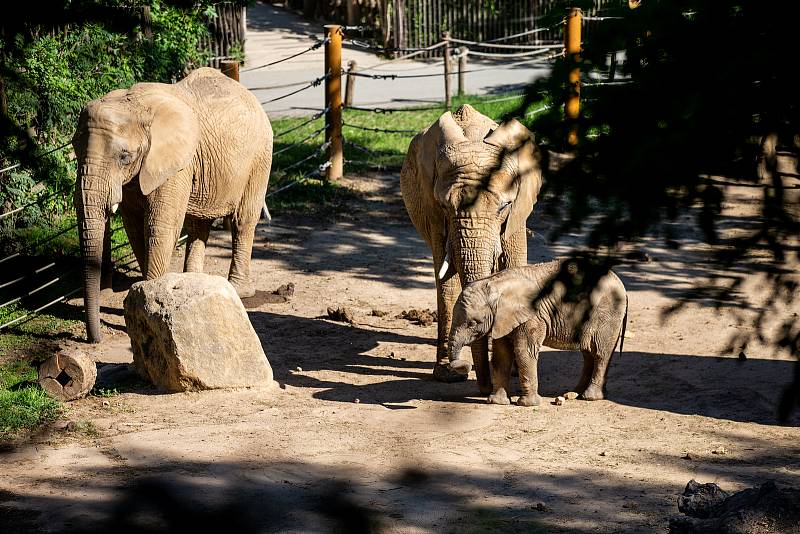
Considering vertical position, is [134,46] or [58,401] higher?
[134,46]

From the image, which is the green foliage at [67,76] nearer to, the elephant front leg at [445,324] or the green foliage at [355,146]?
the green foliage at [355,146]

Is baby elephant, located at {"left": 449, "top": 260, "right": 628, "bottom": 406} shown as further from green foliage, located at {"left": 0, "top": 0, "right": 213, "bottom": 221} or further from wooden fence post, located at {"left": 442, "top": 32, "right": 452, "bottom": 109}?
wooden fence post, located at {"left": 442, "top": 32, "right": 452, "bottom": 109}

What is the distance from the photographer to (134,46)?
1273cm

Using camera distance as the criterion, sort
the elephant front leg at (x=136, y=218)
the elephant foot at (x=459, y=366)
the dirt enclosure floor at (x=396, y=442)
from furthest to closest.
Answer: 1. the elephant front leg at (x=136, y=218)
2. the elephant foot at (x=459, y=366)
3. the dirt enclosure floor at (x=396, y=442)

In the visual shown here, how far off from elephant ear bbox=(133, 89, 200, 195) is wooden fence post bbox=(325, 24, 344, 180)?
17.9 feet

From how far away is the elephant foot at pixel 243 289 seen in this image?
422 inches

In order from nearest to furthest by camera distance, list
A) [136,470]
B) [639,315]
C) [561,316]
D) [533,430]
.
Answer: [136,470] < [533,430] < [561,316] < [639,315]

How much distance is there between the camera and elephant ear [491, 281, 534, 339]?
25.2 feet

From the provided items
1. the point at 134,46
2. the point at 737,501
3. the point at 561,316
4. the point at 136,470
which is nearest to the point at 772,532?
the point at 737,501

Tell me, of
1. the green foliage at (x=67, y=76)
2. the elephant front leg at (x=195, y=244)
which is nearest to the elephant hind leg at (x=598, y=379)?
the elephant front leg at (x=195, y=244)

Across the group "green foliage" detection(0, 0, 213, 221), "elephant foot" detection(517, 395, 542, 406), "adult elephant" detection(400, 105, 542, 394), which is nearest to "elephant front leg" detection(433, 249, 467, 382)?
"adult elephant" detection(400, 105, 542, 394)

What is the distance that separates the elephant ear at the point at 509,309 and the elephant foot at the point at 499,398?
430mm

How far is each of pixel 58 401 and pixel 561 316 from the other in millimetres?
3548

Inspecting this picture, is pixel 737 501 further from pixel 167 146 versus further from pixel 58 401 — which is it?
pixel 167 146
